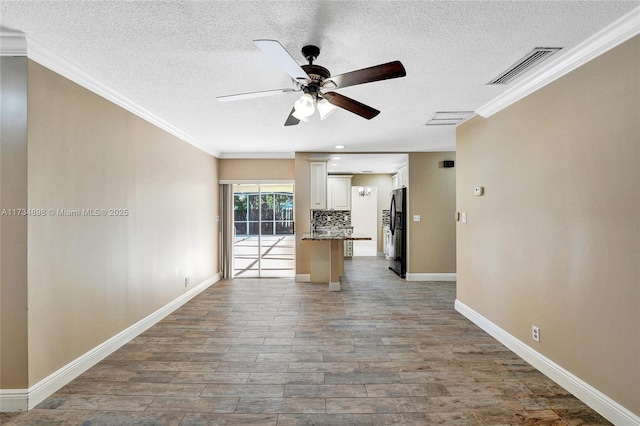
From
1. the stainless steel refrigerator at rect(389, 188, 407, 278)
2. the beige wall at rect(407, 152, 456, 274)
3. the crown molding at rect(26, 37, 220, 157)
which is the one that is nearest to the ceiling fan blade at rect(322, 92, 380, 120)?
the crown molding at rect(26, 37, 220, 157)

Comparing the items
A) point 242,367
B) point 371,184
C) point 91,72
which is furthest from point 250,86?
point 371,184

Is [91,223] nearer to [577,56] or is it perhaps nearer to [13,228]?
[13,228]

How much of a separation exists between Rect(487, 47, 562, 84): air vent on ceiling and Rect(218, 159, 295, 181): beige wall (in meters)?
4.16

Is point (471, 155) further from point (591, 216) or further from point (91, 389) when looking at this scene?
point (91, 389)

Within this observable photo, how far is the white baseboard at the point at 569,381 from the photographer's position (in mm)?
1897

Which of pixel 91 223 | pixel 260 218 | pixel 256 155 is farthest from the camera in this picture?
pixel 260 218

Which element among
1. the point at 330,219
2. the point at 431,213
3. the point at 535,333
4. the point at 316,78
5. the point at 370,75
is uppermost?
the point at 316,78

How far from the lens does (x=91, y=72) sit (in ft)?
8.20

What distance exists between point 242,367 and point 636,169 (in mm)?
3185

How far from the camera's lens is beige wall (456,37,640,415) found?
1.86 m

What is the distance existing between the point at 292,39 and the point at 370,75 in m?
0.65

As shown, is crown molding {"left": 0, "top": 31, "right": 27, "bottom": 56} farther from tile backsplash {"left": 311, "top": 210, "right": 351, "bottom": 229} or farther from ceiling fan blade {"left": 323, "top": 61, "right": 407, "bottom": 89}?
tile backsplash {"left": 311, "top": 210, "right": 351, "bottom": 229}

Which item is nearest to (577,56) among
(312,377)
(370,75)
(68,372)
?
(370,75)

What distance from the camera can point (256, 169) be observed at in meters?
6.20
